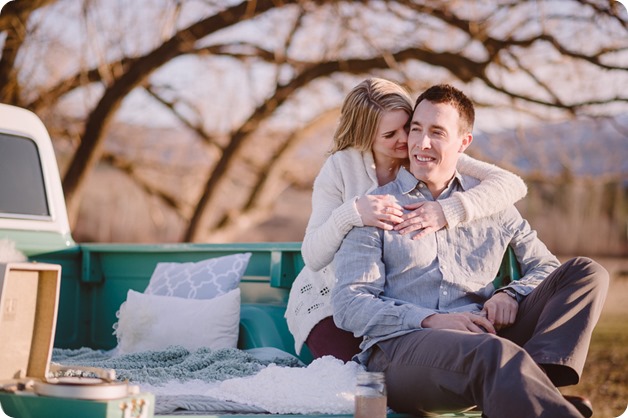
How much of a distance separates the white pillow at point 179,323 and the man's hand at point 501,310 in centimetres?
131

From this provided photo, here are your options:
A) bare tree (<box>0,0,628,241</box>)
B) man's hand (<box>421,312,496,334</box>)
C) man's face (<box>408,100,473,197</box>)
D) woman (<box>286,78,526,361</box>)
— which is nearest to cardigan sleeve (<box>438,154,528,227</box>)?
woman (<box>286,78,526,361</box>)

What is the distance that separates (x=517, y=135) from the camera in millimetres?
10305

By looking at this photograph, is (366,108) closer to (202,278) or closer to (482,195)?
(482,195)

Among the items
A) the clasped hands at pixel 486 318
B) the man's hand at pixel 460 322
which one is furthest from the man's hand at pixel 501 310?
the man's hand at pixel 460 322

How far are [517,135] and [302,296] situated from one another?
278 inches

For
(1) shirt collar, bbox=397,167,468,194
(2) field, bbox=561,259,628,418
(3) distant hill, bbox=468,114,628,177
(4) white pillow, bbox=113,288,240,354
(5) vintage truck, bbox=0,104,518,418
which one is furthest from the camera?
(2) field, bbox=561,259,628,418

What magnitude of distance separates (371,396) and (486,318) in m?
0.74

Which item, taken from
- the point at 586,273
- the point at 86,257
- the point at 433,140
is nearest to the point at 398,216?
the point at 433,140

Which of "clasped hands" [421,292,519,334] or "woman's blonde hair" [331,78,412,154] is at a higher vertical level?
"woman's blonde hair" [331,78,412,154]

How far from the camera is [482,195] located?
349cm

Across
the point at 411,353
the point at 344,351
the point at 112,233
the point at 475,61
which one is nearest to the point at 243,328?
the point at 344,351

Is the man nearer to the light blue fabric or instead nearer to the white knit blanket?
the white knit blanket

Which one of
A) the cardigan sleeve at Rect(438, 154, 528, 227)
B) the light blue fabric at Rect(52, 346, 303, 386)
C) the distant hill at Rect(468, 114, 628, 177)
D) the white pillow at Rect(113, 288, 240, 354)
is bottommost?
the light blue fabric at Rect(52, 346, 303, 386)

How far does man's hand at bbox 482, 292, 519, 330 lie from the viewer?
10.8ft
